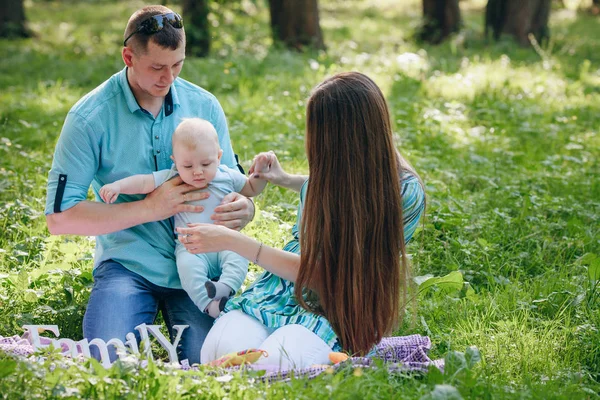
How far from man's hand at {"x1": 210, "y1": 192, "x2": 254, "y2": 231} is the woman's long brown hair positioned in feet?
1.60

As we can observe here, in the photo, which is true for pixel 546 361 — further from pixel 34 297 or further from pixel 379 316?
pixel 34 297

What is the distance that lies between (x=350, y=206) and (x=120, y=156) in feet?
3.88

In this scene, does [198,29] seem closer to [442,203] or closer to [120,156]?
[442,203]

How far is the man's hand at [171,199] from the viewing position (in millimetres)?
3453

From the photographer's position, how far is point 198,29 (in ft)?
37.2

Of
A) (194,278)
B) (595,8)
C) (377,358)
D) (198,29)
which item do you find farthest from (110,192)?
(595,8)

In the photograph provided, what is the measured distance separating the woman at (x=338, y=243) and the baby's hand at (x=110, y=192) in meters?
0.40

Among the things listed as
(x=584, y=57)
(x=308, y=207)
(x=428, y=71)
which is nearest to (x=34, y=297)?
(x=308, y=207)

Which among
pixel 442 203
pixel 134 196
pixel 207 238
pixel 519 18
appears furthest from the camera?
pixel 519 18

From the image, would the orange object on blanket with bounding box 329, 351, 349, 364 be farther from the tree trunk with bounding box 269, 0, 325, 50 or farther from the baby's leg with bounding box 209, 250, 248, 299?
the tree trunk with bounding box 269, 0, 325, 50

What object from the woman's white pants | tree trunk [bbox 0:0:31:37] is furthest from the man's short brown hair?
tree trunk [bbox 0:0:31:37]

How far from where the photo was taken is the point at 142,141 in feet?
11.7

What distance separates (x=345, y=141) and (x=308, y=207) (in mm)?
321

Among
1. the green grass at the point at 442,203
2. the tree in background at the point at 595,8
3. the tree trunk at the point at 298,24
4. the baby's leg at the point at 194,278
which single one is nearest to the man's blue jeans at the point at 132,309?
the baby's leg at the point at 194,278
